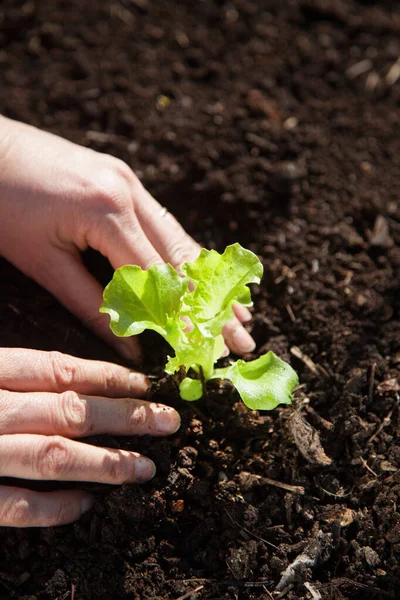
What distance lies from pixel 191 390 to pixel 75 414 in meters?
0.38

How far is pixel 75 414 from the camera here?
2031 mm

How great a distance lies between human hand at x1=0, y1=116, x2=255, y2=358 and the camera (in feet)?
7.42

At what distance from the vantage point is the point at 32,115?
325 cm

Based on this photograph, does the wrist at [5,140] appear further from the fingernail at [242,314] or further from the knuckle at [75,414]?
the fingernail at [242,314]

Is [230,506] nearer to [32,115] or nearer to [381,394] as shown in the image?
[381,394]

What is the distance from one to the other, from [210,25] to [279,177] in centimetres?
124

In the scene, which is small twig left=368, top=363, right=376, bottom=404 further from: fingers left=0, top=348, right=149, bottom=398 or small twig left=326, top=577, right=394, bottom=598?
fingers left=0, top=348, right=149, bottom=398

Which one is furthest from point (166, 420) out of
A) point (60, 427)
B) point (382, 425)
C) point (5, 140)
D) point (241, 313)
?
point (5, 140)

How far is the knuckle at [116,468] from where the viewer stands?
200cm

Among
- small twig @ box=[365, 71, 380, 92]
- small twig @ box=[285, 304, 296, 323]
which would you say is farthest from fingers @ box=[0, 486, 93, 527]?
small twig @ box=[365, 71, 380, 92]

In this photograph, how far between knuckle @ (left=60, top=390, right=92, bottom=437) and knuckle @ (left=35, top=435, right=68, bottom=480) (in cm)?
7

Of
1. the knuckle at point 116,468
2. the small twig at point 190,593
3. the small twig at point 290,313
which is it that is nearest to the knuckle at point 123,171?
the small twig at point 290,313

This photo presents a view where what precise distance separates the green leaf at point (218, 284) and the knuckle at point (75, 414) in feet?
1.50

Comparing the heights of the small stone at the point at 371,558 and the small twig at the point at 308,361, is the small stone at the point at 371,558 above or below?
below
